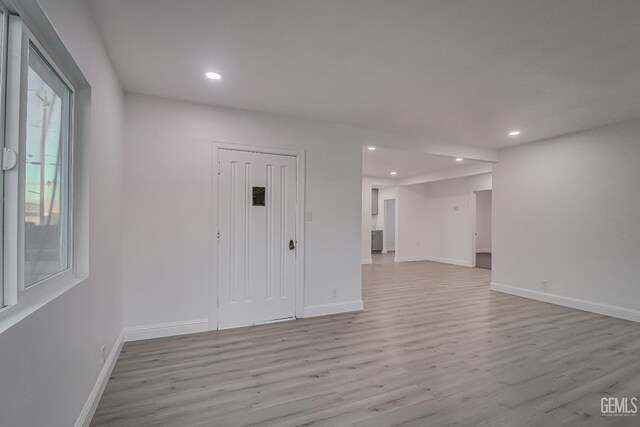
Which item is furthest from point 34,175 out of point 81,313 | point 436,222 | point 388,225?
point 388,225

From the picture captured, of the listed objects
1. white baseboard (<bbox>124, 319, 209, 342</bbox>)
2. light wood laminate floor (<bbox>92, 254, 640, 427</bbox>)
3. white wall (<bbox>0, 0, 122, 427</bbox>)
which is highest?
white wall (<bbox>0, 0, 122, 427</bbox>)

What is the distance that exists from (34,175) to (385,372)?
2675mm

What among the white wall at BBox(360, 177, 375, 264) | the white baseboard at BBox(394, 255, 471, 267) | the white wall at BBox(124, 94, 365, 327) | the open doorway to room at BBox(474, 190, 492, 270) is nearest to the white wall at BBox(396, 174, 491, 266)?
the white baseboard at BBox(394, 255, 471, 267)

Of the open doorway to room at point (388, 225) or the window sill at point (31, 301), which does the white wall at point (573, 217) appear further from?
the open doorway to room at point (388, 225)

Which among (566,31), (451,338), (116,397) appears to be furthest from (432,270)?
(116,397)

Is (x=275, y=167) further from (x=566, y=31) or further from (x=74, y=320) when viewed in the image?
(x=566, y=31)

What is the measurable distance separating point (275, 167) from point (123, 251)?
188 cm

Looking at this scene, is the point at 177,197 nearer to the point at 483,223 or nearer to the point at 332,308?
the point at 332,308

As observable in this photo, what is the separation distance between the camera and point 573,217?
4.65 meters

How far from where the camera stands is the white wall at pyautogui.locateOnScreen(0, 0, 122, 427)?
1.17m

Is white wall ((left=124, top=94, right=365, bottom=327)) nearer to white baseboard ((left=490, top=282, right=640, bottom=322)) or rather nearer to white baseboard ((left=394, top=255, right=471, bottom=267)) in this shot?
white baseboard ((left=490, top=282, right=640, bottom=322))

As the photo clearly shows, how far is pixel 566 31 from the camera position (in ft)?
7.12

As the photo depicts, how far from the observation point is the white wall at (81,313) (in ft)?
3.85

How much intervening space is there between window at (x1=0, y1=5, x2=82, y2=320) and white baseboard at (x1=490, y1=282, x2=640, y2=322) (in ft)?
19.3
